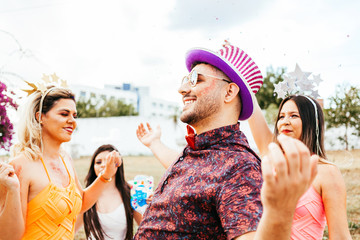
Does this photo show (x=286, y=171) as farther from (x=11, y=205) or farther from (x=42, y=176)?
(x=42, y=176)

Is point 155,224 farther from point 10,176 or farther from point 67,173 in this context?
point 67,173

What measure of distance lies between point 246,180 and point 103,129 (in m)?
16.5

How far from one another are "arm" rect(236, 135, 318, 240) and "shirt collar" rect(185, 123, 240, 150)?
32.1 inches

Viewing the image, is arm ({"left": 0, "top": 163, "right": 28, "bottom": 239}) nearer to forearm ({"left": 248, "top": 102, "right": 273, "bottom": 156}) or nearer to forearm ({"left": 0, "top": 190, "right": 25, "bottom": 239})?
forearm ({"left": 0, "top": 190, "right": 25, "bottom": 239})

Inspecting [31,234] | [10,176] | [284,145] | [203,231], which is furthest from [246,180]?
[31,234]

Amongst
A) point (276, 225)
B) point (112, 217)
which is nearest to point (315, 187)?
point (276, 225)

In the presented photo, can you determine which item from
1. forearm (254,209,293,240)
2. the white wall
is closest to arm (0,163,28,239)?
forearm (254,209,293,240)

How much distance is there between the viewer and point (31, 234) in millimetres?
2303

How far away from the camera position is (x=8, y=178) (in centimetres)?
208

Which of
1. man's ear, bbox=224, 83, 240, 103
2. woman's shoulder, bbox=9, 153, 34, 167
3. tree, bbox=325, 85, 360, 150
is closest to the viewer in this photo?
man's ear, bbox=224, 83, 240, 103

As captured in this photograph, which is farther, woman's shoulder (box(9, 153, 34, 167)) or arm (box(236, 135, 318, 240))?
woman's shoulder (box(9, 153, 34, 167))

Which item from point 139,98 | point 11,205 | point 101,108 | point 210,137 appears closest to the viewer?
point 210,137

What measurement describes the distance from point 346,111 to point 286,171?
6.11 m

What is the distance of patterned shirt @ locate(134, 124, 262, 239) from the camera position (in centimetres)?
130
